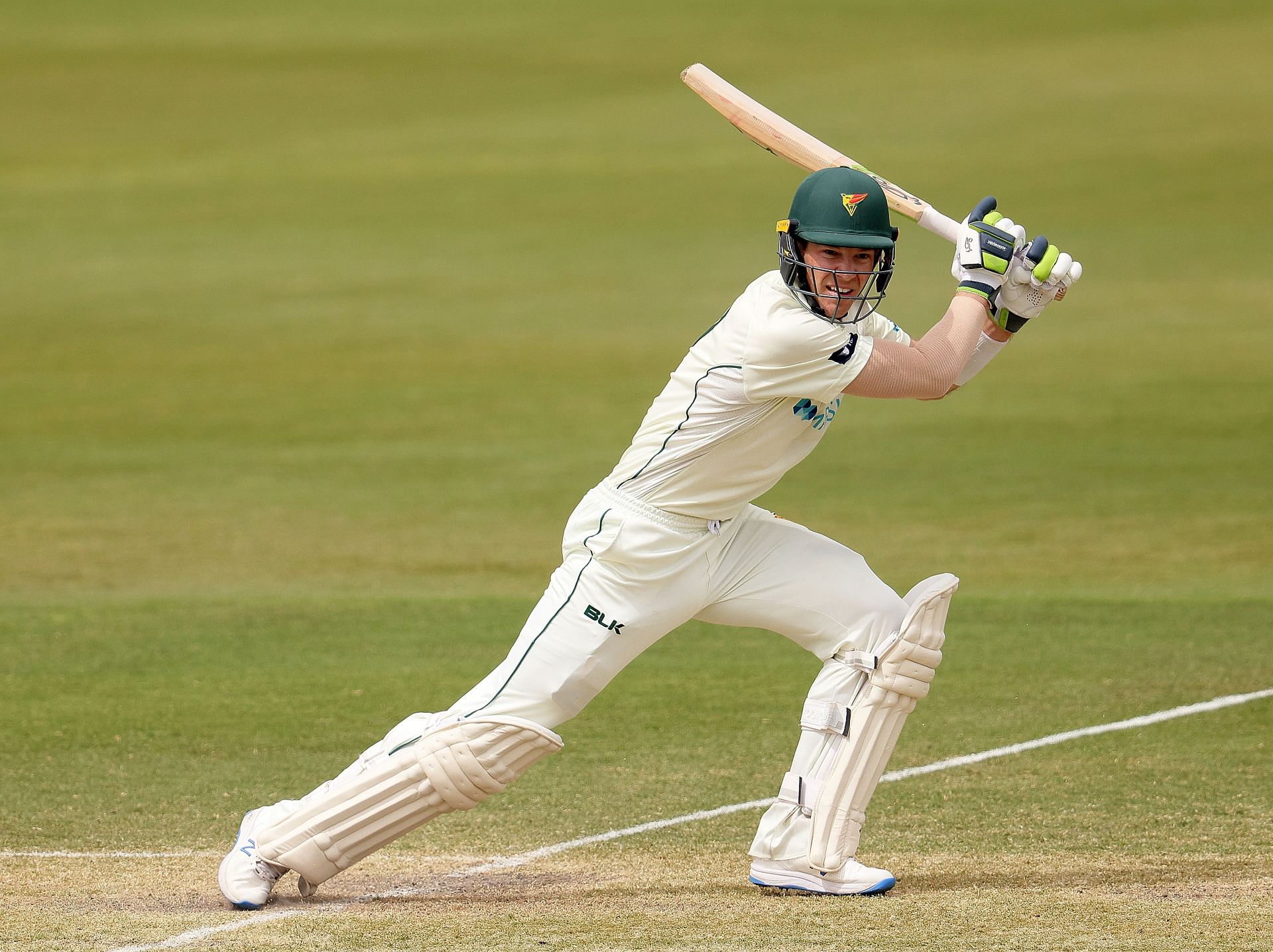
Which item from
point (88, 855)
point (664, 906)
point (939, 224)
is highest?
point (939, 224)

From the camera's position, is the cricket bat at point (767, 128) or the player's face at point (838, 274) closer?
the player's face at point (838, 274)

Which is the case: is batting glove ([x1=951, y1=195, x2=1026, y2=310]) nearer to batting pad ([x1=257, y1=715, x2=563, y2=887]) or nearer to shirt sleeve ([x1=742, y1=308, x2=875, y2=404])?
shirt sleeve ([x1=742, y1=308, x2=875, y2=404])

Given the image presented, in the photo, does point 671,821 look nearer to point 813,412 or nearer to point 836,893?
point 836,893

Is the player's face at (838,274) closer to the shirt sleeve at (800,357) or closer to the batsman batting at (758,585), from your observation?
the batsman batting at (758,585)

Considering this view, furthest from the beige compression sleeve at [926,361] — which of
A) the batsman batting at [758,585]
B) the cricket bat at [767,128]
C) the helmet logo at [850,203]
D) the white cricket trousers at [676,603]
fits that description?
the cricket bat at [767,128]

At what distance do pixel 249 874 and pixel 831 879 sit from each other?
1.61 meters

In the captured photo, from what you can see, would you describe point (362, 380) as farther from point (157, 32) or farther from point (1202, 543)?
point (157, 32)

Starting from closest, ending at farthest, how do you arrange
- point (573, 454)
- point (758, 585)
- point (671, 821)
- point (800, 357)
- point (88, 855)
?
1. point (800, 357)
2. point (758, 585)
3. point (88, 855)
4. point (671, 821)
5. point (573, 454)

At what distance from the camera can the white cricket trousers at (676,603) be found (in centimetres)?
498

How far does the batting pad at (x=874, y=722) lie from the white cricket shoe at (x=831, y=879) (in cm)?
4

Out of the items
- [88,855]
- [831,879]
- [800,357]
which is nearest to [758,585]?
[800,357]

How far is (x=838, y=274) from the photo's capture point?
16.4 ft

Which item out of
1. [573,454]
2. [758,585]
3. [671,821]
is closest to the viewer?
[758,585]

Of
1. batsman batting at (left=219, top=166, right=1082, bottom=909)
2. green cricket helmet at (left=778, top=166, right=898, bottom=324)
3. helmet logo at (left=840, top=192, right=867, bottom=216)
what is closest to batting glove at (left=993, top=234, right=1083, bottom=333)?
batsman batting at (left=219, top=166, right=1082, bottom=909)
